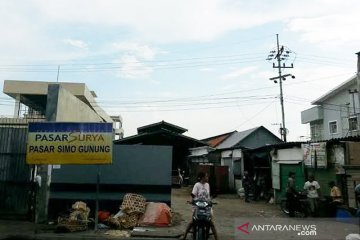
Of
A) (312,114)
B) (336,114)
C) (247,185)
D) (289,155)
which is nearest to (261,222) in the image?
(289,155)

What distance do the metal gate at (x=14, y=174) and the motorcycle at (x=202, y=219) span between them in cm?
649

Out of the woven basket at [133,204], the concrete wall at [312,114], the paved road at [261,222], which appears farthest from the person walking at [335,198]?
the concrete wall at [312,114]

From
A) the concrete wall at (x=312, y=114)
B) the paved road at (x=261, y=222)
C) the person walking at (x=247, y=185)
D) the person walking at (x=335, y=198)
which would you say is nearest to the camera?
the paved road at (x=261, y=222)

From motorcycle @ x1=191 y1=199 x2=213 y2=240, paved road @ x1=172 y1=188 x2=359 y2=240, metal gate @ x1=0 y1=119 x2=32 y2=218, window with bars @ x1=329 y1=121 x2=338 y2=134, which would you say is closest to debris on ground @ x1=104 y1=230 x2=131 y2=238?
paved road @ x1=172 y1=188 x2=359 y2=240

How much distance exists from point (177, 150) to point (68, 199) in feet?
75.2

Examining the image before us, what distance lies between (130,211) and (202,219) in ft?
12.6

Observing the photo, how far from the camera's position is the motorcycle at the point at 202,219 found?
903 cm

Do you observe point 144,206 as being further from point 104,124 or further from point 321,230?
point 321,230

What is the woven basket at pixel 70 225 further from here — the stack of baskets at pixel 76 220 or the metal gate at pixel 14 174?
the metal gate at pixel 14 174

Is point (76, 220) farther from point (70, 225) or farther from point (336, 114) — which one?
point (336, 114)

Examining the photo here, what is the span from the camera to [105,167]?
1355 centimetres

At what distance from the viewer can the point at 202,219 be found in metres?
9.03

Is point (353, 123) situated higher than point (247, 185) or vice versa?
point (353, 123)

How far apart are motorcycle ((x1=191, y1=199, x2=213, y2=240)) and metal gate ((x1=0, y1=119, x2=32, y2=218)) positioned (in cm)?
649
